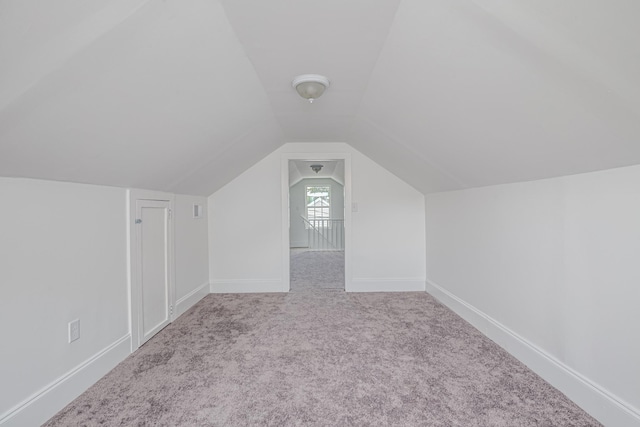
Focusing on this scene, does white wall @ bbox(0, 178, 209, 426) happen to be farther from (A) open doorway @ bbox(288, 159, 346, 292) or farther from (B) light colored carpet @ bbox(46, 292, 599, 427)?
(A) open doorway @ bbox(288, 159, 346, 292)

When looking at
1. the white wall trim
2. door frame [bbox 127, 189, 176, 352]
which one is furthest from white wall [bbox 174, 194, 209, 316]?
the white wall trim

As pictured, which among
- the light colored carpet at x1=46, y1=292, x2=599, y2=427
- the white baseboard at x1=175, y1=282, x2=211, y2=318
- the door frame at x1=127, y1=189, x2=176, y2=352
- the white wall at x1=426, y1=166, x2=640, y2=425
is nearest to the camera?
the white wall at x1=426, y1=166, x2=640, y2=425

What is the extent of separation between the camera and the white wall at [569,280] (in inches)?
55.9

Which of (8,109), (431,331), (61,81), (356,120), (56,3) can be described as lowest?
(431,331)

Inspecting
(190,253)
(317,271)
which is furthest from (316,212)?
(190,253)

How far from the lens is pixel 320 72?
1.96m

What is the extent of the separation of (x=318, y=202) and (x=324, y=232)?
3.91 feet

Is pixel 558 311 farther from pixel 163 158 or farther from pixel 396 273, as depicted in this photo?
pixel 163 158

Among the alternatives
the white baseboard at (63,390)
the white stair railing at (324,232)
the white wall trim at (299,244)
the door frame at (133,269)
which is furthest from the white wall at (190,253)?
the white wall trim at (299,244)

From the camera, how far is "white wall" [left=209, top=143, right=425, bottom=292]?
4031 millimetres

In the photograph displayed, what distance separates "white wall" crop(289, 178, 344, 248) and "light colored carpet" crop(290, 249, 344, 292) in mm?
1712

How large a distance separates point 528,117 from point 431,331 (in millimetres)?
1964

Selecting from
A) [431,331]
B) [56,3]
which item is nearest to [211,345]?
[431,331]

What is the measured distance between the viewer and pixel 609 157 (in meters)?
1.40
